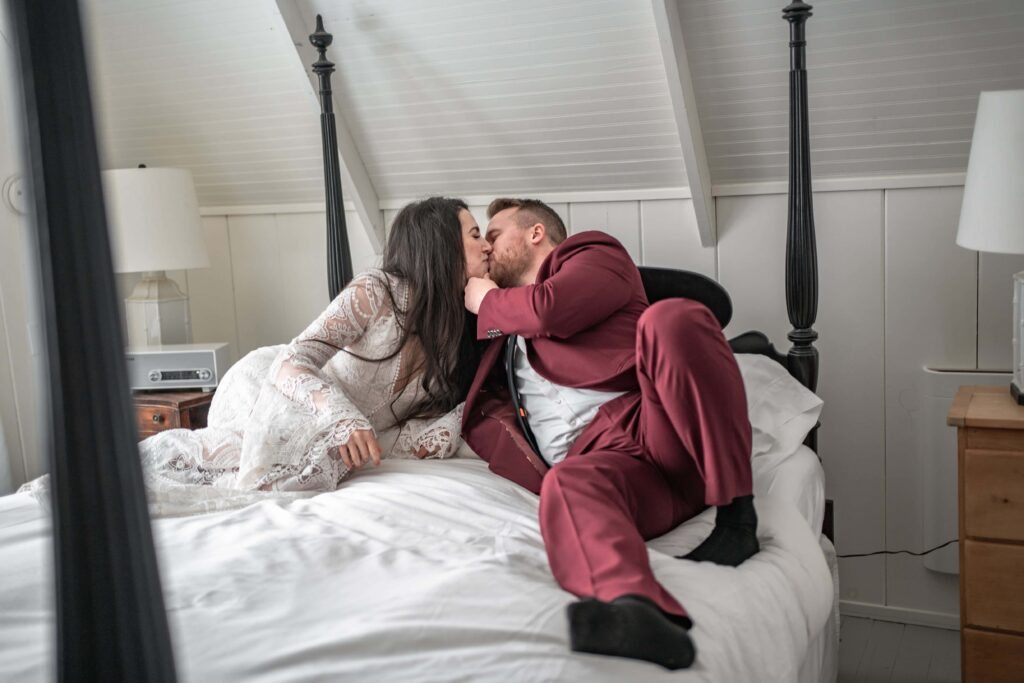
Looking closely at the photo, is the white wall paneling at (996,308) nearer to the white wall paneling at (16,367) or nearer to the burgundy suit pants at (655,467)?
the burgundy suit pants at (655,467)

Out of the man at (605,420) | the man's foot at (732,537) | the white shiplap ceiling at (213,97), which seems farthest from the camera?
the white shiplap ceiling at (213,97)

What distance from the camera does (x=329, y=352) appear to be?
1921 mm

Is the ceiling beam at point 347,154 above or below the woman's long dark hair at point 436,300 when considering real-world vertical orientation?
above

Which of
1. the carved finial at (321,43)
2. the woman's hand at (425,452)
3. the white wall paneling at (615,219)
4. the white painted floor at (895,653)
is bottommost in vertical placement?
the white painted floor at (895,653)

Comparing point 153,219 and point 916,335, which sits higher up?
point 153,219

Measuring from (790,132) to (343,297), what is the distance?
1072mm

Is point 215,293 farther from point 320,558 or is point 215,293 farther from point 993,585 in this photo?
point 993,585

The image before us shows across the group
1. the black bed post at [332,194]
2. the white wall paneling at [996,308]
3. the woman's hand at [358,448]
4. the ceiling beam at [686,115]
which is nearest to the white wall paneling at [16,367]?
the black bed post at [332,194]

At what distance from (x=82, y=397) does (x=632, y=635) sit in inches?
31.1

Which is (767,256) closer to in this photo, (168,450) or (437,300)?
(437,300)

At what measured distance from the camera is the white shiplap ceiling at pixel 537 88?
6.73 ft

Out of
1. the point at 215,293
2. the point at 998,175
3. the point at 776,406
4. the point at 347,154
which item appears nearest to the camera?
the point at 998,175

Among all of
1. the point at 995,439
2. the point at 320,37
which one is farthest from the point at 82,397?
the point at 320,37

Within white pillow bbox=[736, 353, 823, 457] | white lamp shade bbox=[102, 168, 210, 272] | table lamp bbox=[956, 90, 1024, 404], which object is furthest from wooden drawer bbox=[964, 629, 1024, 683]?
white lamp shade bbox=[102, 168, 210, 272]
